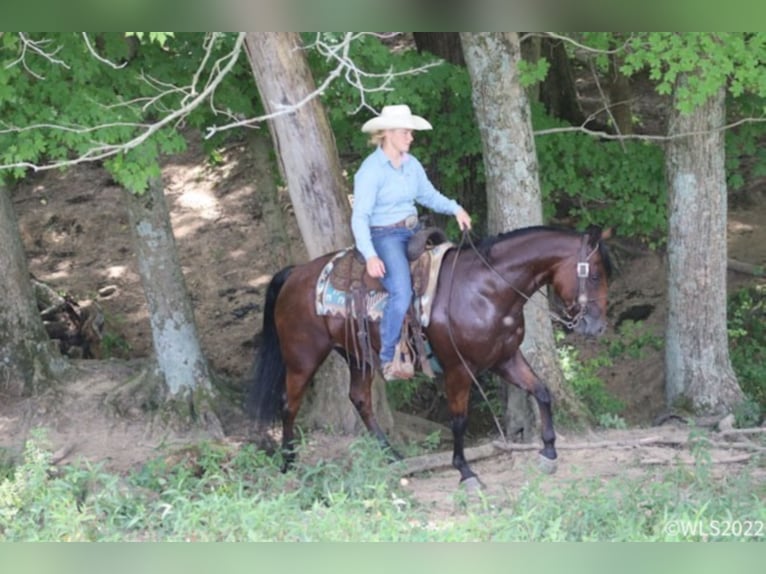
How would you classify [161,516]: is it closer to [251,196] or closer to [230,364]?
[230,364]

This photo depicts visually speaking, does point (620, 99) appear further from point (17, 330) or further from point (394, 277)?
point (17, 330)

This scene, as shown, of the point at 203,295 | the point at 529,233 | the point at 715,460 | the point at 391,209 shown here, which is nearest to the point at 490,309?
the point at 529,233

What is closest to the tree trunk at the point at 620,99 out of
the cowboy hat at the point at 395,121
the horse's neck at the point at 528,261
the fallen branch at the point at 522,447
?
the fallen branch at the point at 522,447

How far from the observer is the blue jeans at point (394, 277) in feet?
27.2

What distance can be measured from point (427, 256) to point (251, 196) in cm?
928

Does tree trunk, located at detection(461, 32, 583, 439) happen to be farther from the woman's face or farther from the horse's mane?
the woman's face

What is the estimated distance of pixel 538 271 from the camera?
27.2 feet

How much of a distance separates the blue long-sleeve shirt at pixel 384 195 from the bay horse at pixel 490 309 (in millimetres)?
541

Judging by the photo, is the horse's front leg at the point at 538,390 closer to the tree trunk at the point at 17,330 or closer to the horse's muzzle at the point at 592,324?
the horse's muzzle at the point at 592,324

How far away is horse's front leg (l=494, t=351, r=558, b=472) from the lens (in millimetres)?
8586

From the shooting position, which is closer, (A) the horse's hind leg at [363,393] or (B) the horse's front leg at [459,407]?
(B) the horse's front leg at [459,407]

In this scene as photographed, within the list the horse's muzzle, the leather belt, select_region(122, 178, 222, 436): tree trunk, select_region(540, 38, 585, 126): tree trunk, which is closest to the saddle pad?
the leather belt

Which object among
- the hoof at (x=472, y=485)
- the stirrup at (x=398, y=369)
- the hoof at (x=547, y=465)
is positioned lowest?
the hoof at (x=547, y=465)
